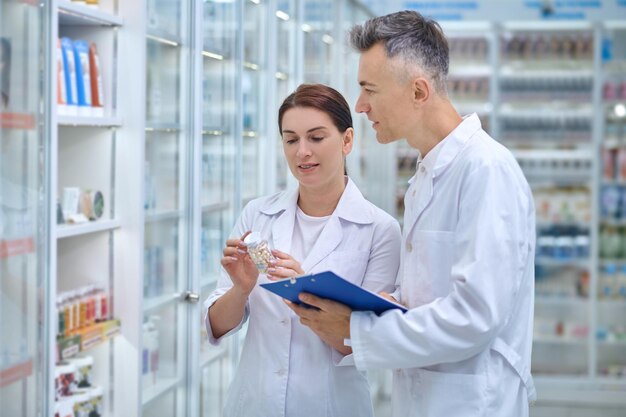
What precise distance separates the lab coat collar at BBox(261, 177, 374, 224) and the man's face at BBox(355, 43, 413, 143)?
1.22ft

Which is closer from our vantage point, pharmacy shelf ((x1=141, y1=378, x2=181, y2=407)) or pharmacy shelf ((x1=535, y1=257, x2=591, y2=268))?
pharmacy shelf ((x1=141, y1=378, x2=181, y2=407))

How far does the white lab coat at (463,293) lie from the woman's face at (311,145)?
34cm

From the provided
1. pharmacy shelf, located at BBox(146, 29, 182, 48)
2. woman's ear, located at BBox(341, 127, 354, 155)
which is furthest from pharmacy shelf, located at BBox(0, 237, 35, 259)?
pharmacy shelf, located at BBox(146, 29, 182, 48)

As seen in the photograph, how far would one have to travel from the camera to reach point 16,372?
2570 mm

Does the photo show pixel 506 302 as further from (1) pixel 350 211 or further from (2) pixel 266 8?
(2) pixel 266 8

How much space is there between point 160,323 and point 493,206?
8.08 ft

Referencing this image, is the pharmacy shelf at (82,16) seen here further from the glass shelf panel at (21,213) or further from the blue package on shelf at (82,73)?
the glass shelf panel at (21,213)

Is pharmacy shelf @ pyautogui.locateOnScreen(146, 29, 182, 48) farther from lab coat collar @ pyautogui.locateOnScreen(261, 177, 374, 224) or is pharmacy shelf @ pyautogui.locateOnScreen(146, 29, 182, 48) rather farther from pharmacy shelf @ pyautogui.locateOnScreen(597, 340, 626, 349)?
pharmacy shelf @ pyautogui.locateOnScreen(597, 340, 626, 349)

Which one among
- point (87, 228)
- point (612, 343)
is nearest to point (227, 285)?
point (87, 228)

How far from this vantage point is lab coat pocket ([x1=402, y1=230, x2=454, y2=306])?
2094 mm

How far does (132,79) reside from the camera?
146 inches

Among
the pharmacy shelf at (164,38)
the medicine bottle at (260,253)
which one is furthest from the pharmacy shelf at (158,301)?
the medicine bottle at (260,253)

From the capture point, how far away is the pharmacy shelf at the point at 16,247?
247cm

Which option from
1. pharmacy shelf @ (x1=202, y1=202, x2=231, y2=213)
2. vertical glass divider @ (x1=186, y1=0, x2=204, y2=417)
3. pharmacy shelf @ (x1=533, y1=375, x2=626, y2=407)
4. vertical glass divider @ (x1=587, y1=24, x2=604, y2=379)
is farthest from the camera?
vertical glass divider @ (x1=587, y1=24, x2=604, y2=379)
